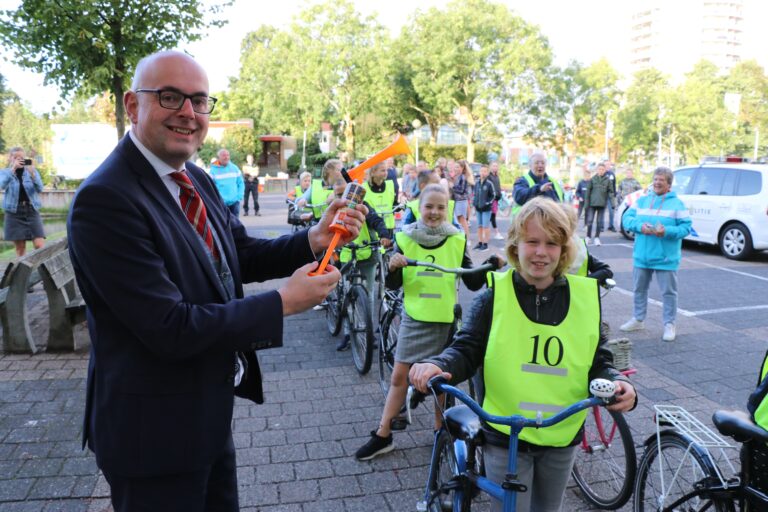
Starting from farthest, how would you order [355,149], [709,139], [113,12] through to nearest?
[355,149] < [709,139] < [113,12]

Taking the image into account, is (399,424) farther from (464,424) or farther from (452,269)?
(464,424)

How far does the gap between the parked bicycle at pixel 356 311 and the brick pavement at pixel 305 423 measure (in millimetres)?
178

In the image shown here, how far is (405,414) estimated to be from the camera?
4.30 m

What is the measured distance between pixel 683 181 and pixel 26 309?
12949 millimetres

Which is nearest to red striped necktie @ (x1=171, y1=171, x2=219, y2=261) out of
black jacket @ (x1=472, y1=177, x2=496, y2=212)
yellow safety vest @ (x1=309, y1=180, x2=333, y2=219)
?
yellow safety vest @ (x1=309, y1=180, x2=333, y2=219)

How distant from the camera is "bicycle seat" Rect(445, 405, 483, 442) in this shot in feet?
7.14

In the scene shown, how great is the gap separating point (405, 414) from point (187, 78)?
3135 mm

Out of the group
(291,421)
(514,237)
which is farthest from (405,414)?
(514,237)

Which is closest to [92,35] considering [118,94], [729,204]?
[118,94]

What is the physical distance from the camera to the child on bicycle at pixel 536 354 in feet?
7.33

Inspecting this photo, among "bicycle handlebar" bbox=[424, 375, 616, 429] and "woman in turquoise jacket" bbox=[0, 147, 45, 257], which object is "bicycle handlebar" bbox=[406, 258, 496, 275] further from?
"woman in turquoise jacket" bbox=[0, 147, 45, 257]

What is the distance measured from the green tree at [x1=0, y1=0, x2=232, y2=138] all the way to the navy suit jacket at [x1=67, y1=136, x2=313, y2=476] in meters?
6.25

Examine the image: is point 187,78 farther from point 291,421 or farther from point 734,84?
point 734,84

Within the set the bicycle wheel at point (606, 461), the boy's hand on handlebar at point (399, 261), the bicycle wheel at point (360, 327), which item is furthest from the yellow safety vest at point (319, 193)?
the bicycle wheel at point (606, 461)
